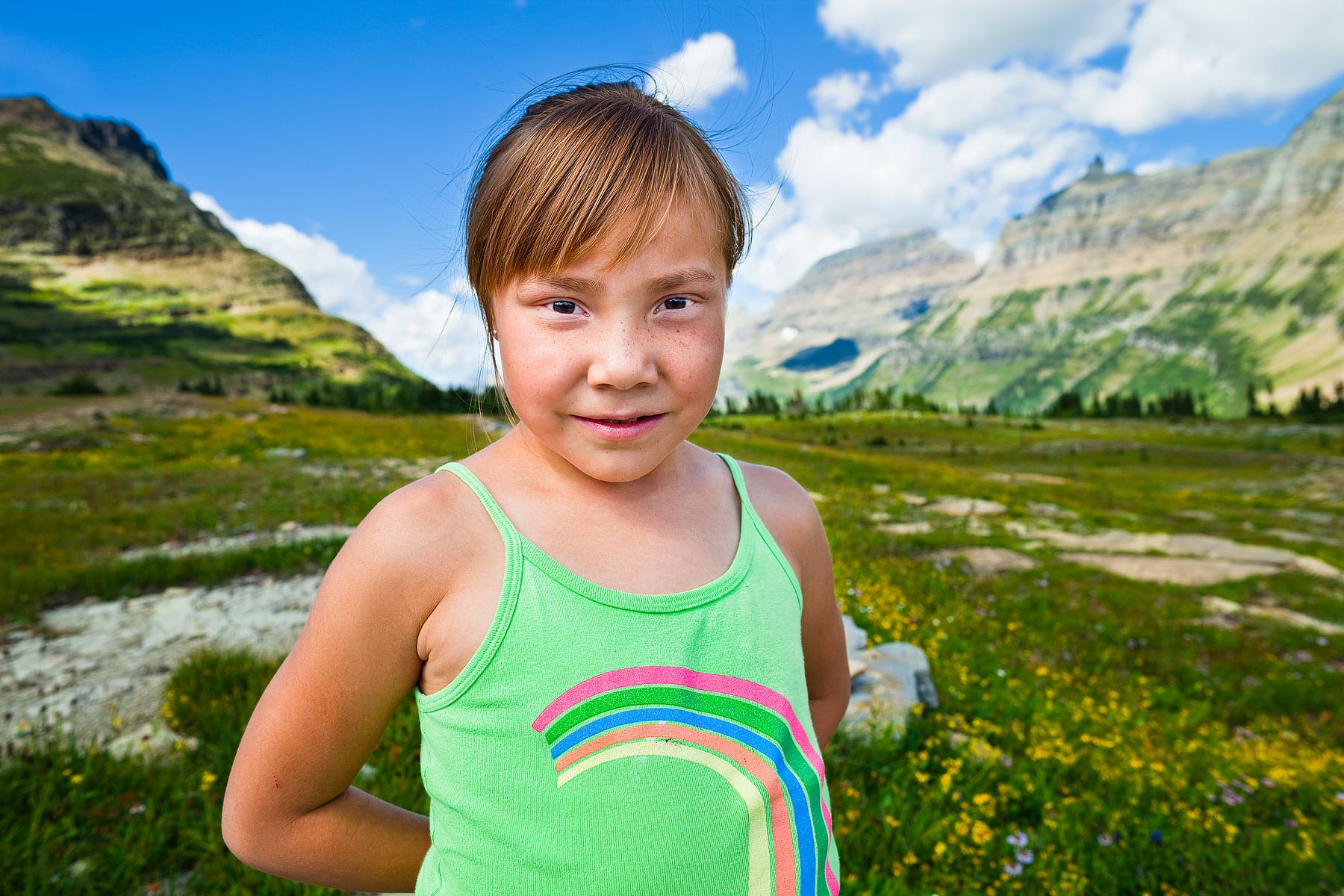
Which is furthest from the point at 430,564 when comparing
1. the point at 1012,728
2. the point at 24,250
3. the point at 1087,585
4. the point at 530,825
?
the point at 24,250

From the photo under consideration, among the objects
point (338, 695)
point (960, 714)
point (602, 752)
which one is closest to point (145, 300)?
point (960, 714)

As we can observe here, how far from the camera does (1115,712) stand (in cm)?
572

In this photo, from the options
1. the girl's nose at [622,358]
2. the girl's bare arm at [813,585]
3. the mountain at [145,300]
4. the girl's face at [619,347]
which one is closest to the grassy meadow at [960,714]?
the girl's bare arm at [813,585]

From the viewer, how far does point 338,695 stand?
1.26m

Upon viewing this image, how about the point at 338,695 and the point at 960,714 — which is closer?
the point at 338,695

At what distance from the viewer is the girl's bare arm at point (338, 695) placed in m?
1.21

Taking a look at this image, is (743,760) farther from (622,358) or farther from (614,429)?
(622,358)

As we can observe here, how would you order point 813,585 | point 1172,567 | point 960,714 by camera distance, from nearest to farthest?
point 813,585 < point 960,714 < point 1172,567

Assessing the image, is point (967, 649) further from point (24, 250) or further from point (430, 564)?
point (24, 250)

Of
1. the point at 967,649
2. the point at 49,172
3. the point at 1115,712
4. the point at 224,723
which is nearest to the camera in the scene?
the point at 224,723

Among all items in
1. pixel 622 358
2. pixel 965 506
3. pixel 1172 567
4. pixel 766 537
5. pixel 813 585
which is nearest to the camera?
pixel 622 358

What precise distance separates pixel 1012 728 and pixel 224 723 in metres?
5.19

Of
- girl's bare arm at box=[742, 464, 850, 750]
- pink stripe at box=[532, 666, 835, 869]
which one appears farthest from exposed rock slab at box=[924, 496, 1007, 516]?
pink stripe at box=[532, 666, 835, 869]

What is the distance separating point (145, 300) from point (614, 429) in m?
210
